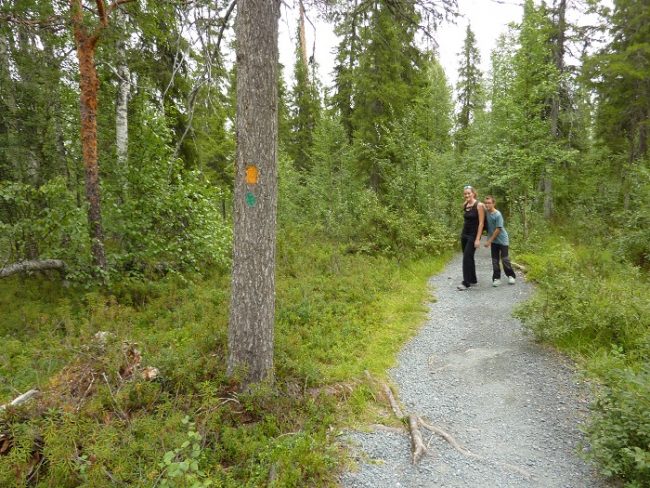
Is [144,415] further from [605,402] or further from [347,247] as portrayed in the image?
[347,247]

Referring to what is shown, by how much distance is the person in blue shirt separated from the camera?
813 cm

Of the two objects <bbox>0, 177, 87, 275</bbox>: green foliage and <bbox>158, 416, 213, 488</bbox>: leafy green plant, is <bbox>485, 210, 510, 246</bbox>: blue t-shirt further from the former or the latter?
<bbox>0, 177, 87, 275</bbox>: green foliage

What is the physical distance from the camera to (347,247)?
469 inches

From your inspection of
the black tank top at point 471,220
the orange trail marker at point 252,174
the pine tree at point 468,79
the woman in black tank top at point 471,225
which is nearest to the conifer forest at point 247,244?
the orange trail marker at point 252,174

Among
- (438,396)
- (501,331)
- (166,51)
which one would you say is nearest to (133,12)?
(166,51)

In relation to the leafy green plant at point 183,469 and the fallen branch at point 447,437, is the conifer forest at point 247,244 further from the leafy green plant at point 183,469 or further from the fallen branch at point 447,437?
the fallen branch at point 447,437

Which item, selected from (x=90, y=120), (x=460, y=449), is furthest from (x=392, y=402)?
(x=90, y=120)

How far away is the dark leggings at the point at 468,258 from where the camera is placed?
8.48 meters

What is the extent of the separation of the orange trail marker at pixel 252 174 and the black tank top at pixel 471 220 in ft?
20.0

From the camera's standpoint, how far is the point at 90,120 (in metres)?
6.84

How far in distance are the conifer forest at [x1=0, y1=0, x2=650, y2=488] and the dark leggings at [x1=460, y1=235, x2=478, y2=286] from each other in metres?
1.30

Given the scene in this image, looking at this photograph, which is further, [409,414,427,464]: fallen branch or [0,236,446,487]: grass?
[409,414,427,464]: fallen branch

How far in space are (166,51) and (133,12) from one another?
123 inches

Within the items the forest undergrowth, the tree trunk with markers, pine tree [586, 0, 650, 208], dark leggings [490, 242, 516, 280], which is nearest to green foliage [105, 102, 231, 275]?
the tree trunk with markers
